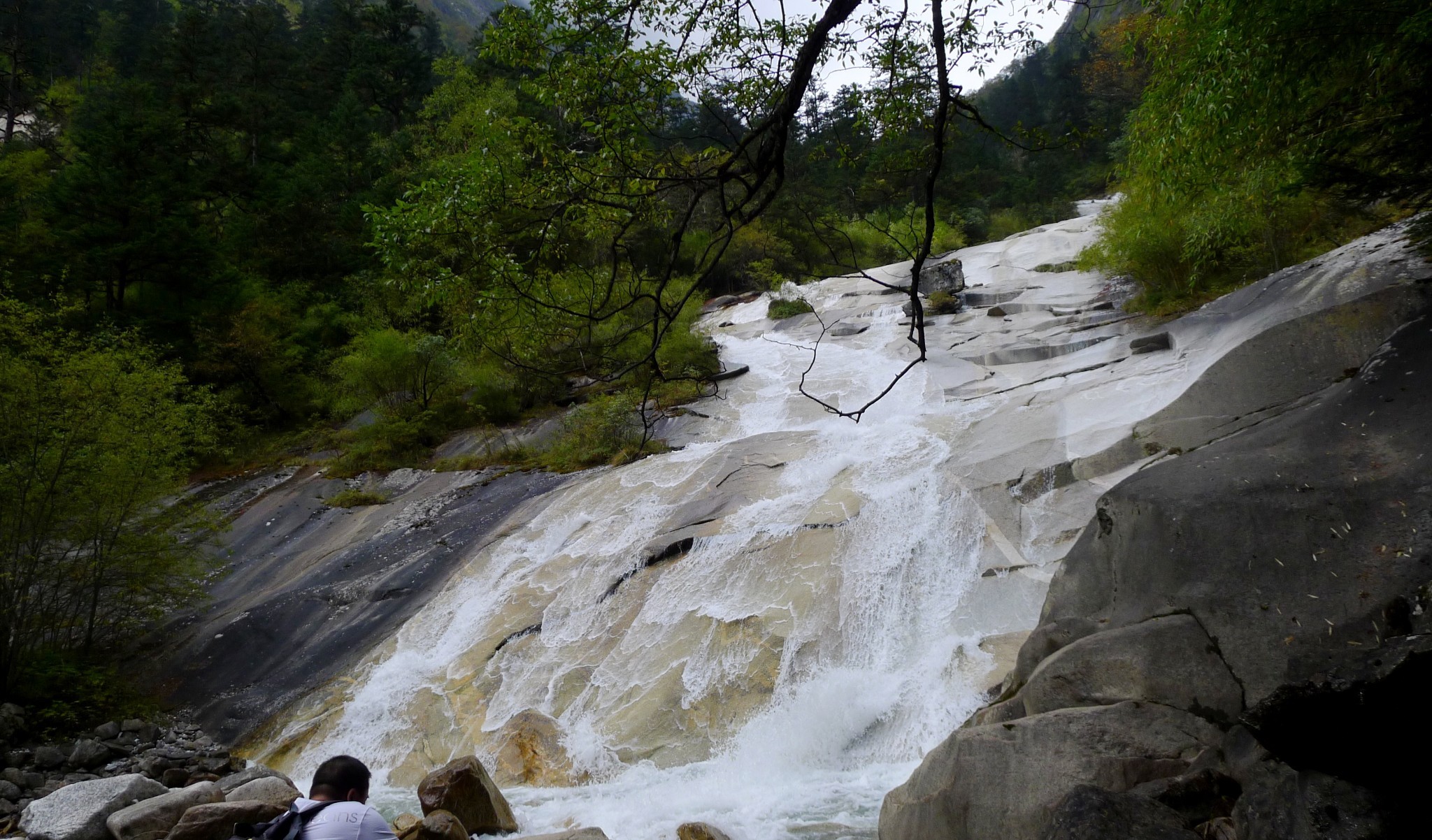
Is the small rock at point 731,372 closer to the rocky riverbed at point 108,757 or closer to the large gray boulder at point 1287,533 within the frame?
the rocky riverbed at point 108,757

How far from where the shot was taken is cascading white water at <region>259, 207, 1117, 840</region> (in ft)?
21.3

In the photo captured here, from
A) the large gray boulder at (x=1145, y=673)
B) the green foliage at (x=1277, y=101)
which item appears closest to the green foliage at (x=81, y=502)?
the large gray boulder at (x=1145, y=673)

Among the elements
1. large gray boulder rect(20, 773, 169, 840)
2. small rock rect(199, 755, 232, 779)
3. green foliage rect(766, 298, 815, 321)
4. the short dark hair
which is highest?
green foliage rect(766, 298, 815, 321)

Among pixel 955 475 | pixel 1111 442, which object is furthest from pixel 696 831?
pixel 1111 442

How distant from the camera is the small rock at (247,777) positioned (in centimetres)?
712

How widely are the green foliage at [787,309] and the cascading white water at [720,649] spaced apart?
541 inches

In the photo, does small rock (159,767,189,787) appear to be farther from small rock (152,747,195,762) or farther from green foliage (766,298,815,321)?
green foliage (766,298,815,321)

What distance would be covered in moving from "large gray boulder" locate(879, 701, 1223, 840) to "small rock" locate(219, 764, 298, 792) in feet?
20.1

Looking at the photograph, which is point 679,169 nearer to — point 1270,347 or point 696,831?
point 696,831

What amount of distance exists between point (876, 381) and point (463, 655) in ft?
37.0

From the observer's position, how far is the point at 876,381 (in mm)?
17125

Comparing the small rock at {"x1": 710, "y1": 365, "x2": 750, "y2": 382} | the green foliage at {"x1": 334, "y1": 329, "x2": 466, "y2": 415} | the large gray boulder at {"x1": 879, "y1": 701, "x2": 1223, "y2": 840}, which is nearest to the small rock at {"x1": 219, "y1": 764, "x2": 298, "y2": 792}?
the large gray boulder at {"x1": 879, "y1": 701, "x2": 1223, "y2": 840}

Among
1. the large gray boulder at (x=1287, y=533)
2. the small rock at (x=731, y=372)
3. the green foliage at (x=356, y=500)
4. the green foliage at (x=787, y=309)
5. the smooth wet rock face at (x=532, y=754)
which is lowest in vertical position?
the smooth wet rock face at (x=532, y=754)

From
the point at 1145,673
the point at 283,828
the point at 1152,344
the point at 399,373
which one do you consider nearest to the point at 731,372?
the point at 399,373
